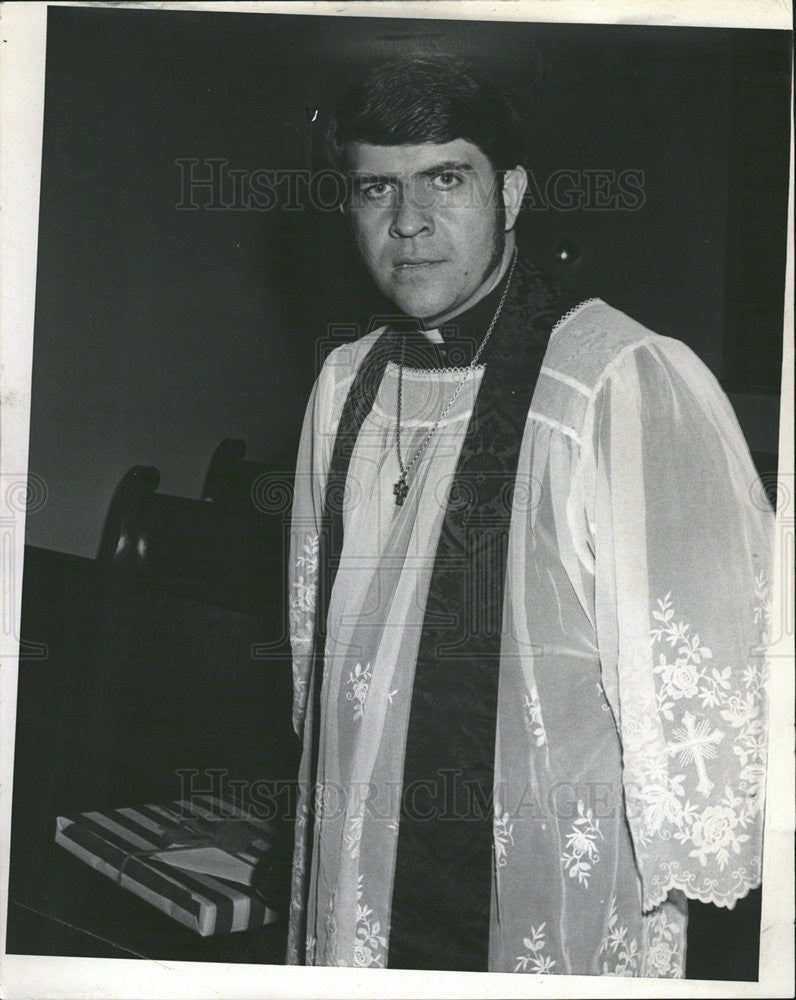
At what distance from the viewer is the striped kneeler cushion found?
125cm

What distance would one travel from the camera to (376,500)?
127 cm

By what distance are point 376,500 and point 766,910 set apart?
2.58 ft

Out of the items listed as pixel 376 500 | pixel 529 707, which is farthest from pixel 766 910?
pixel 376 500

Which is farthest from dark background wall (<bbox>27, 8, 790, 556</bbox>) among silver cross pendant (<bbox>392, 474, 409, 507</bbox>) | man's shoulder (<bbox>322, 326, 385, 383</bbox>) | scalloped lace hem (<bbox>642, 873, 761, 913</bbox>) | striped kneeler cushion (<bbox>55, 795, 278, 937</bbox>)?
scalloped lace hem (<bbox>642, 873, 761, 913</bbox>)

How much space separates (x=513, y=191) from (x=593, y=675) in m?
0.66

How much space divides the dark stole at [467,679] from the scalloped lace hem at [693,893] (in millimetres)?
211

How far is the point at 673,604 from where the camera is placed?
4.00 feet

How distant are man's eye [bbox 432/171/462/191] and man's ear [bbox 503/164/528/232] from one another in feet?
0.23

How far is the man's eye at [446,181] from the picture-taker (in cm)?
123

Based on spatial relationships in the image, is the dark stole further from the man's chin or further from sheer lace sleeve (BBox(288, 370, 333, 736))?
sheer lace sleeve (BBox(288, 370, 333, 736))

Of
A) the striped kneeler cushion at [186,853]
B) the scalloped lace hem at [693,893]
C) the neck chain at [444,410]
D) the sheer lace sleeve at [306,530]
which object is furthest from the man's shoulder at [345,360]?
the scalloped lace hem at [693,893]

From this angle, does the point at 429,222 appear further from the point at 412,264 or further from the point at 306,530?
the point at 306,530

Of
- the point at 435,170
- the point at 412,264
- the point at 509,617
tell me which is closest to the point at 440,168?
the point at 435,170

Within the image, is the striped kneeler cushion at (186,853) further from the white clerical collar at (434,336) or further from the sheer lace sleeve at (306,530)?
the white clerical collar at (434,336)
